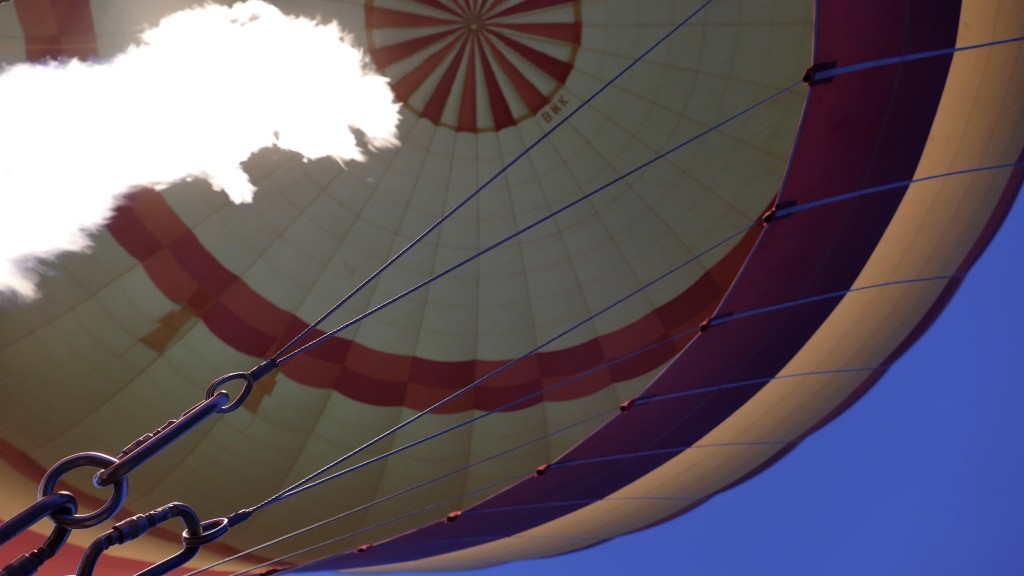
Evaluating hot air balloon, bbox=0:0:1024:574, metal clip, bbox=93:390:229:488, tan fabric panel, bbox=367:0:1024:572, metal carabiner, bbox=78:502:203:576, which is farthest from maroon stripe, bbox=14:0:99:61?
tan fabric panel, bbox=367:0:1024:572

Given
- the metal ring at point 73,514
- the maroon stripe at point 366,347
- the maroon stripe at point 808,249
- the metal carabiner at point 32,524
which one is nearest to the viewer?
the metal carabiner at point 32,524

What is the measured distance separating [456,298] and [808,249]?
299cm

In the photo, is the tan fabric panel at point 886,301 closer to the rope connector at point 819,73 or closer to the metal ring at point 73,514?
the rope connector at point 819,73

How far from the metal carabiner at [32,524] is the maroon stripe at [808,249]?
3.11 meters

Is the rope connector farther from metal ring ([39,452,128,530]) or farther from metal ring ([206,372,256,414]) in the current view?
metal ring ([39,452,128,530])

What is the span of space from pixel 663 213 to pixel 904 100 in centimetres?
236

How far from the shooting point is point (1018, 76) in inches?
193

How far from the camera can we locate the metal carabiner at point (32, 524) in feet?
8.46

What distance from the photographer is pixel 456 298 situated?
7188 millimetres

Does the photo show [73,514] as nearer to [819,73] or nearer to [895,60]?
[819,73]

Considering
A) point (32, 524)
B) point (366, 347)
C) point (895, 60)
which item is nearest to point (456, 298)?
point (366, 347)

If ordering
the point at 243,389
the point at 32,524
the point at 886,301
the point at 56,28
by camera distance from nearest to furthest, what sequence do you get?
1. the point at 32,524
2. the point at 243,389
3. the point at 886,301
4. the point at 56,28

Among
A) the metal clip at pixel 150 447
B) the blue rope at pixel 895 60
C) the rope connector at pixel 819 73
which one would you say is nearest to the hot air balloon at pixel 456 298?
the blue rope at pixel 895 60

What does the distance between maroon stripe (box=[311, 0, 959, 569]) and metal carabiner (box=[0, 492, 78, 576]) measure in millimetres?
3113
